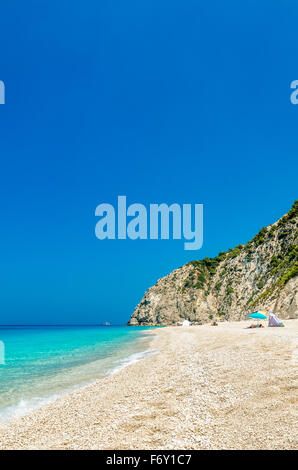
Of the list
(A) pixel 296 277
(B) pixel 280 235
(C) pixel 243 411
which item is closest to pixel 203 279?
(B) pixel 280 235

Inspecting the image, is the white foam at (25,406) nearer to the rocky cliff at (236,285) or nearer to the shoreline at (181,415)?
the shoreline at (181,415)

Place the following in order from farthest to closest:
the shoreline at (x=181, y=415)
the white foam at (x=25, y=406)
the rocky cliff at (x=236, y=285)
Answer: the rocky cliff at (x=236, y=285), the white foam at (x=25, y=406), the shoreline at (x=181, y=415)

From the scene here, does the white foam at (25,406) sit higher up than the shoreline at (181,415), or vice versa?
the shoreline at (181,415)

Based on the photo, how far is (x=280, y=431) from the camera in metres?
4.91

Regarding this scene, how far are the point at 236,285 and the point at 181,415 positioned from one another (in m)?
96.3

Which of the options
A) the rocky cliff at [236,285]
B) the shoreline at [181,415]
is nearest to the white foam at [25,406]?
the shoreline at [181,415]

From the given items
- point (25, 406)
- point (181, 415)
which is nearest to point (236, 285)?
point (25, 406)

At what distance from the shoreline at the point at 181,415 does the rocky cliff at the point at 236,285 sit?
41702mm

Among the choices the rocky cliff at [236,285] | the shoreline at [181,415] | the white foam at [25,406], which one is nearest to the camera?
the shoreline at [181,415]

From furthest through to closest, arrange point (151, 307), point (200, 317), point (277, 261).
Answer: point (151, 307)
point (200, 317)
point (277, 261)

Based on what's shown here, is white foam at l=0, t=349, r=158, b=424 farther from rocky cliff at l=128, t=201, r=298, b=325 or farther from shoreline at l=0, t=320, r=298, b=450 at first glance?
rocky cliff at l=128, t=201, r=298, b=325

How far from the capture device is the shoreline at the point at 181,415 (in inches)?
202

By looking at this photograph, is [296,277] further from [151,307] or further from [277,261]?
[151,307]
